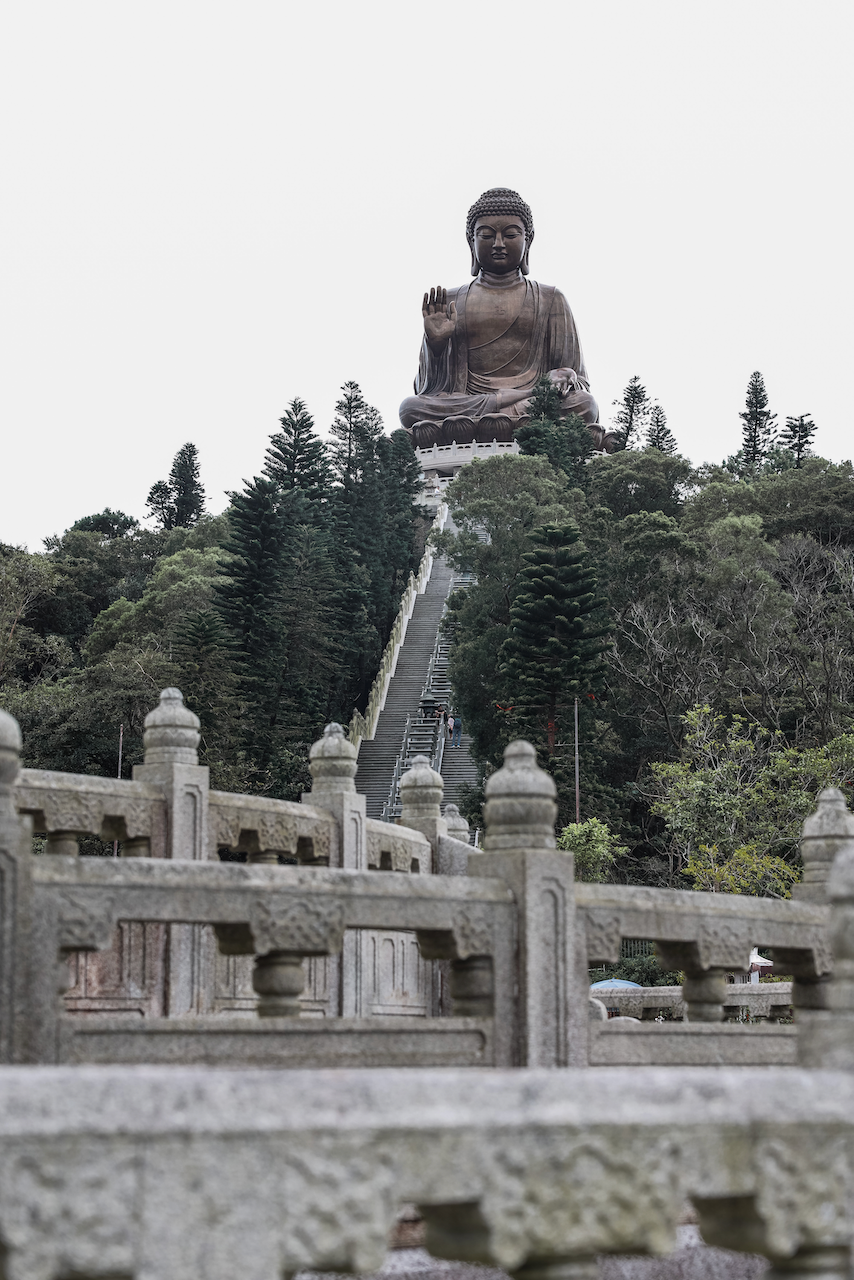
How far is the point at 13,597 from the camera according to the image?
39250 mm

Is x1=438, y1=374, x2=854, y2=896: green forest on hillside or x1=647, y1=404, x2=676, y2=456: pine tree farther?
x1=647, y1=404, x2=676, y2=456: pine tree

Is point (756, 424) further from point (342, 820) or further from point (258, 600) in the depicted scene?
point (342, 820)

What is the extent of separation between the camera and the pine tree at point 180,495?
60.6m

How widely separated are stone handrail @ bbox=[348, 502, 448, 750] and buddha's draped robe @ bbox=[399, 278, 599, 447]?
5.96 m

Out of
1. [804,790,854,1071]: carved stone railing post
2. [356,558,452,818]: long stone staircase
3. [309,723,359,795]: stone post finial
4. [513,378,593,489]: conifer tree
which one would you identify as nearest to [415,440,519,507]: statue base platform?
[513,378,593,489]: conifer tree

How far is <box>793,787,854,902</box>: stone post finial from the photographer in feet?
30.2

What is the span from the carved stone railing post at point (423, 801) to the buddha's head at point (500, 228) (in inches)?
1742

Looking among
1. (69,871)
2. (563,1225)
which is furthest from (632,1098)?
(69,871)

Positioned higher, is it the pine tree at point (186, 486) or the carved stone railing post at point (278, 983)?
the pine tree at point (186, 486)

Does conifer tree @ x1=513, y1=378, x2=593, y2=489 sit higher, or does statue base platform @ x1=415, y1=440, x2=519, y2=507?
statue base platform @ x1=415, y1=440, x2=519, y2=507

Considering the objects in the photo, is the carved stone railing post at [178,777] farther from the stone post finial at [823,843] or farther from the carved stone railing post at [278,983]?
the stone post finial at [823,843]

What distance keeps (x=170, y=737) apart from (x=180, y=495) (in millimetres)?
52007

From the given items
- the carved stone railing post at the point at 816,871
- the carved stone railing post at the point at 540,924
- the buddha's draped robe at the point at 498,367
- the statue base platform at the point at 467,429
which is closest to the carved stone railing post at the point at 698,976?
the carved stone railing post at the point at 816,871

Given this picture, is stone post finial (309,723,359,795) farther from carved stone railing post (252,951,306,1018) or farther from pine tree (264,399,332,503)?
pine tree (264,399,332,503)
